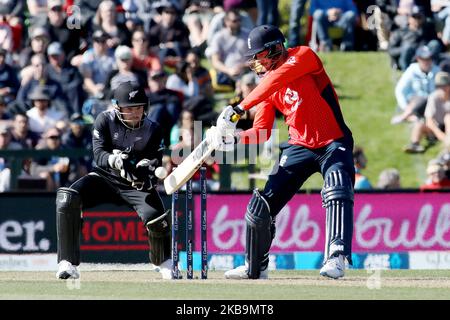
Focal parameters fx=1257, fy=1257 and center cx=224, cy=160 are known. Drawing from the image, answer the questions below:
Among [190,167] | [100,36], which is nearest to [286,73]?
[190,167]

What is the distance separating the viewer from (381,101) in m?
20.8

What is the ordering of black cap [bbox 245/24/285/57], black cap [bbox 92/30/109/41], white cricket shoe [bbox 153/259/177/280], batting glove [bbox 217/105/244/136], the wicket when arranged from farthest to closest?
black cap [bbox 92/30/109/41]
white cricket shoe [bbox 153/259/177/280]
the wicket
black cap [bbox 245/24/285/57]
batting glove [bbox 217/105/244/136]

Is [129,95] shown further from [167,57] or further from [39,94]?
[167,57]

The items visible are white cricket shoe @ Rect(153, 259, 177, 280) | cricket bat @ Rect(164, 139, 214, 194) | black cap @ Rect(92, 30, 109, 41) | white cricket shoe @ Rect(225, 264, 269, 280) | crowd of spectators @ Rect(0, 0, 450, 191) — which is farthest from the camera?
black cap @ Rect(92, 30, 109, 41)

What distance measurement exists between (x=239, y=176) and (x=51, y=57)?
3.55m

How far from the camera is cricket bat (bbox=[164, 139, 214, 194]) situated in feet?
36.3

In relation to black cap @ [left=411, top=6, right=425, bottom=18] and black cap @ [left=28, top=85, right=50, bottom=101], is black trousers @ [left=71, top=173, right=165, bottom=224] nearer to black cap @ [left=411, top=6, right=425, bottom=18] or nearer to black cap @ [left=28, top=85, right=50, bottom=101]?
black cap @ [left=28, top=85, right=50, bottom=101]

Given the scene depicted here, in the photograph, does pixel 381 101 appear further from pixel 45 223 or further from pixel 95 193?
pixel 95 193

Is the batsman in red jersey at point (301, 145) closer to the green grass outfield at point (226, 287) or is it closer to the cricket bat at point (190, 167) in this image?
the cricket bat at point (190, 167)

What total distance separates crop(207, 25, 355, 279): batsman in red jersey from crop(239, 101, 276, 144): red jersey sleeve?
0.02m

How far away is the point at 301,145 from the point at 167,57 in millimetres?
8602

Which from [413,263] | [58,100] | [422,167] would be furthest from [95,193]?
[422,167]

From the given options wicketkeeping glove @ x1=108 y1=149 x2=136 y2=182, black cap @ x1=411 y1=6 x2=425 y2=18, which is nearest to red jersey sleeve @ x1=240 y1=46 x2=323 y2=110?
wicketkeeping glove @ x1=108 y1=149 x2=136 y2=182

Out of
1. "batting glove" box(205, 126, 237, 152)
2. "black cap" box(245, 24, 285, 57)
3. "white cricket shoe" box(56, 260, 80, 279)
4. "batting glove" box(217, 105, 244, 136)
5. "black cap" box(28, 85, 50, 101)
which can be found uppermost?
"black cap" box(245, 24, 285, 57)
